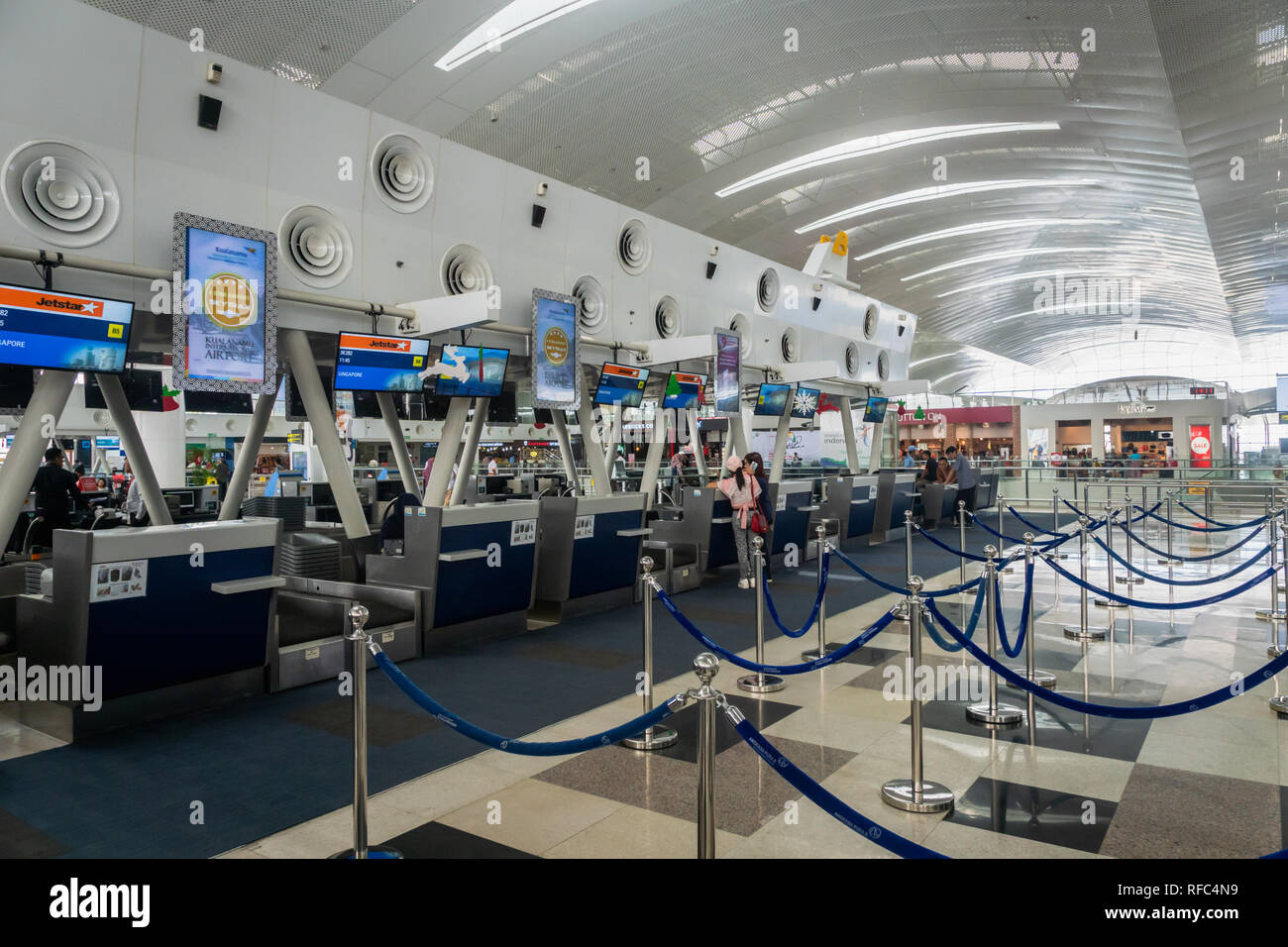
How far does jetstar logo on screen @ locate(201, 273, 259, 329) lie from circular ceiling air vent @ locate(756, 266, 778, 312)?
31.7 feet

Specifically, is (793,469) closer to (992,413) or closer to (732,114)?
(732,114)

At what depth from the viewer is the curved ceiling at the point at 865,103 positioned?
13.2 meters

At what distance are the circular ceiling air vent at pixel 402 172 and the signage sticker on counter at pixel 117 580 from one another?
474 centimetres

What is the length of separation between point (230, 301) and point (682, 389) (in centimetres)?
689

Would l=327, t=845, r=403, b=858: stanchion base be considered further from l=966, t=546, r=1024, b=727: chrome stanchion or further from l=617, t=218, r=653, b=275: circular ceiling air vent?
l=617, t=218, r=653, b=275: circular ceiling air vent

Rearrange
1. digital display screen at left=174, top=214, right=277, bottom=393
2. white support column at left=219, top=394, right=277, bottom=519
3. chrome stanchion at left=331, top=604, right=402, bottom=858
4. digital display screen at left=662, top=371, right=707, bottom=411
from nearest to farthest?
1. chrome stanchion at left=331, top=604, right=402, bottom=858
2. digital display screen at left=174, top=214, right=277, bottom=393
3. white support column at left=219, top=394, right=277, bottom=519
4. digital display screen at left=662, top=371, right=707, bottom=411

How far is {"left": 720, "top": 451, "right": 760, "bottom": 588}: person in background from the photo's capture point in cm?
1003

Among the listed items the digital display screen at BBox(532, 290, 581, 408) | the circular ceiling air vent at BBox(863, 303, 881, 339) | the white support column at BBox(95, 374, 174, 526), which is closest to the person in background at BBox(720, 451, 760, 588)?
the digital display screen at BBox(532, 290, 581, 408)

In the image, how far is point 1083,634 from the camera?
698 cm

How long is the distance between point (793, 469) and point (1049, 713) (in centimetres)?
1829

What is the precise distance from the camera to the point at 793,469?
76.3ft

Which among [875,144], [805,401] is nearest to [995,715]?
[805,401]

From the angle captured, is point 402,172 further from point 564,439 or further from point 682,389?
point 682,389
